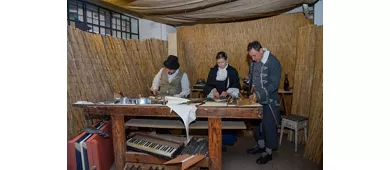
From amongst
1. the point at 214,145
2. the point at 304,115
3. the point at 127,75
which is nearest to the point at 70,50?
the point at 127,75

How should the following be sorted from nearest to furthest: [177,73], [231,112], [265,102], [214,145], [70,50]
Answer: [231,112]
[214,145]
[70,50]
[265,102]
[177,73]

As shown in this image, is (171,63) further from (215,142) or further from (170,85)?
(215,142)

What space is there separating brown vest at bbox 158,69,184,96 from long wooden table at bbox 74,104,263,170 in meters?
1.36

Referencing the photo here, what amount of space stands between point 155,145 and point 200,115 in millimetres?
810

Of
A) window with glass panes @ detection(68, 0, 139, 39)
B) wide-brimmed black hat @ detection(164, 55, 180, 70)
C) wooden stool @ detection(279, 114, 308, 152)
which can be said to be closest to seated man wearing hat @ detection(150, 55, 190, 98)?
wide-brimmed black hat @ detection(164, 55, 180, 70)

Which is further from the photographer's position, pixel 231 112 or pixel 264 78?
pixel 264 78

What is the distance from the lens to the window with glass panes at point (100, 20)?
485cm

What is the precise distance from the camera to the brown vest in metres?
4.26

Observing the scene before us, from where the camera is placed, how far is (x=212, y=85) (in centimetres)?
432

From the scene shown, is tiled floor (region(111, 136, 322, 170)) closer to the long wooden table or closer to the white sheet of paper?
the long wooden table

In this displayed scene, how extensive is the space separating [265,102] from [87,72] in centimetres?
250

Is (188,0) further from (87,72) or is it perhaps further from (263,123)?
(263,123)

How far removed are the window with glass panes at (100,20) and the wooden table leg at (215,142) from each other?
3499 mm

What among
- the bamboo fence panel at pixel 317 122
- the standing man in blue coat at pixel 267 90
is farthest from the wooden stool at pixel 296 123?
the standing man in blue coat at pixel 267 90
